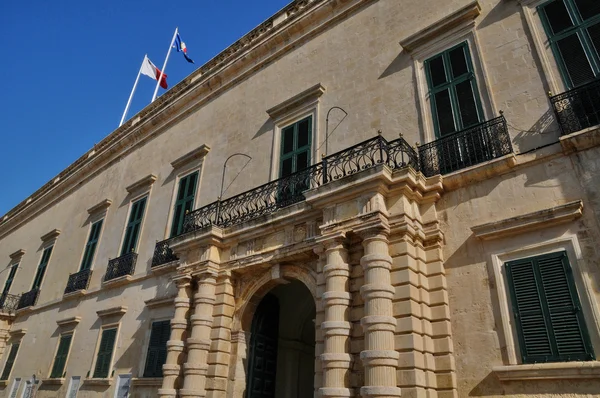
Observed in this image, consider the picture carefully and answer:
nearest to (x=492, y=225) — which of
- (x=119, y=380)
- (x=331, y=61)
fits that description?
(x=331, y=61)

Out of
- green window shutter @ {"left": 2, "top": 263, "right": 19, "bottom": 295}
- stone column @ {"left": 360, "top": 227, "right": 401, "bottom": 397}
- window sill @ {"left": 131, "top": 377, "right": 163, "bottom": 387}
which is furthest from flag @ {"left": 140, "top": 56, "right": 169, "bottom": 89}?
stone column @ {"left": 360, "top": 227, "right": 401, "bottom": 397}

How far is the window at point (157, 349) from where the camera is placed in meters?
10.0

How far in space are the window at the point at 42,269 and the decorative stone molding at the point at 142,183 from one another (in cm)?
604

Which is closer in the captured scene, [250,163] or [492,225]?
[492,225]

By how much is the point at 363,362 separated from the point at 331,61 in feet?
23.8

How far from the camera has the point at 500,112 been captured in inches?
278

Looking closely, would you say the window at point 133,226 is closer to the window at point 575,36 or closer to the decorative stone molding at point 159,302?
the decorative stone molding at point 159,302

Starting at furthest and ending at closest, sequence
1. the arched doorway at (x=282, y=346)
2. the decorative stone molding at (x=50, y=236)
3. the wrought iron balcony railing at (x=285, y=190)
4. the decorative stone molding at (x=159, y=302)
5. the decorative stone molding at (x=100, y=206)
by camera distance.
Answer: the decorative stone molding at (x=50, y=236), the decorative stone molding at (x=100, y=206), the decorative stone molding at (x=159, y=302), the arched doorway at (x=282, y=346), the wrought iron balcony railing at (x=285, y=190)

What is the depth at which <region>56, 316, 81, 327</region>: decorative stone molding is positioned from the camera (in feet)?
43.6

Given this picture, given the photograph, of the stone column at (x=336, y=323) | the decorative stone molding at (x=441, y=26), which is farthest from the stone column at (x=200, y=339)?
Answer: the decorative stone molding at (x=441, y=26)

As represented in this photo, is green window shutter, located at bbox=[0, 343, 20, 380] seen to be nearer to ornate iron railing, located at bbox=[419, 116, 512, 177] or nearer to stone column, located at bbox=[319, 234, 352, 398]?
stone column, located at bbox=[319, 234, 352, 398]

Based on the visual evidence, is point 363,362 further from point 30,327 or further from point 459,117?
point 30,327

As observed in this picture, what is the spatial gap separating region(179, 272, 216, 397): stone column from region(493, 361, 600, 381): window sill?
5107mm

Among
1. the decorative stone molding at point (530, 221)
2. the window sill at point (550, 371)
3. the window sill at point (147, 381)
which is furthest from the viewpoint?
the window sill at point (147, 381)
